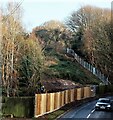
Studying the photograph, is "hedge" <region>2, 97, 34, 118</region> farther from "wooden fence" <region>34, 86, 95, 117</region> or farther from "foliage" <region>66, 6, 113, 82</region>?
"foliage" <region>66, 6, 113, 82</region>

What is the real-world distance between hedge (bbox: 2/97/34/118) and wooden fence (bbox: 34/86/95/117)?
51 cm

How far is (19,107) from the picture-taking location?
28453 mm

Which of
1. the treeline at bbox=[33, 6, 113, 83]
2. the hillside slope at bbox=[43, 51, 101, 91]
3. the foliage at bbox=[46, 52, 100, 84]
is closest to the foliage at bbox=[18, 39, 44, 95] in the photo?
the hillside slope at bbox=[43, 51, 101, 91]

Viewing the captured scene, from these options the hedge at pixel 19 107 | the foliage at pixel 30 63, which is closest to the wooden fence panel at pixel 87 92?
the foliage at pixel 30 63

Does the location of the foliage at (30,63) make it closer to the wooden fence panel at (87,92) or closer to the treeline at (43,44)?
the treeline at (43,44)

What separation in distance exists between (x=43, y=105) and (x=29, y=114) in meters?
1.82

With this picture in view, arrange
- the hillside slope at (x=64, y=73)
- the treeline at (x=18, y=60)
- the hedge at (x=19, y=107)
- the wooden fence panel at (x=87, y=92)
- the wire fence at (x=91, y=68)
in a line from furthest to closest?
the wire fence at (x=91, y=68), the hillside slope at (x=64, y=73), the wooden fence panel at (x=87, y=92), the treeline at (x=18, y=60), the hedge at (x=19, y=107)

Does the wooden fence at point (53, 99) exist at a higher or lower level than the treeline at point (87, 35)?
lower

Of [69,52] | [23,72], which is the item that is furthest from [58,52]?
[23,72]

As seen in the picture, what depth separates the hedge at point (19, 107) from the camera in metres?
28.4

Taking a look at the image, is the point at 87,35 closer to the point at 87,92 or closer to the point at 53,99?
the point at 87,92

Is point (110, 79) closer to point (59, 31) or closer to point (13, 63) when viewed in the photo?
point (59, 31)

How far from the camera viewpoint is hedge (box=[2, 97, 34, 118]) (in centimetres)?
2836

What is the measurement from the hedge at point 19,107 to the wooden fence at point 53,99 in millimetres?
514
